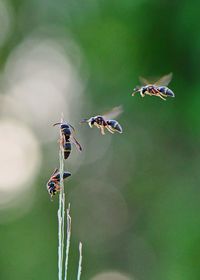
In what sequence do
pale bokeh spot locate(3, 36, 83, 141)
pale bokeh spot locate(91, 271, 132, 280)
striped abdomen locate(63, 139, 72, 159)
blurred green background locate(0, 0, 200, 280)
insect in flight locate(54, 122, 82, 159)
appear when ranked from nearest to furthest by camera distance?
insect in flight locate(54, 122, 82, 159), striped abdomen locate(63, 139, 72, 159), blurred green background locate(0, 0, 200, 280), pale bokeh spot locate(91, 271, 132, 280), pale bokeh spot locate(3, 36, 83, 141)

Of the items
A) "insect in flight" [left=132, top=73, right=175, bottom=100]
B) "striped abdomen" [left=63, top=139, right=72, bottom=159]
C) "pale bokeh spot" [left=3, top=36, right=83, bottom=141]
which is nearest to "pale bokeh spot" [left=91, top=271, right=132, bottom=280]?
"pale bokeh spot" [left=3, top=36, right=83, bottom=141]

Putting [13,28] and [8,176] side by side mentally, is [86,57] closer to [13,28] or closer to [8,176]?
[13,28]

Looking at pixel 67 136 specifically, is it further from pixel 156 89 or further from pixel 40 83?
pixel 40 83

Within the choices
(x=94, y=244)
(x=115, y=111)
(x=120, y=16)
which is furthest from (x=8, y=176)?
(x=115, y=111)

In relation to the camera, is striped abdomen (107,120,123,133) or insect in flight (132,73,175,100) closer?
striped abdomen (107,120,123,133)

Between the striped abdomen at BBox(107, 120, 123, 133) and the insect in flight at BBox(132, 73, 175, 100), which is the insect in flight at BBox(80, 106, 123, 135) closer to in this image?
the striped abdomen at BBox(107, 120, 123, 133)

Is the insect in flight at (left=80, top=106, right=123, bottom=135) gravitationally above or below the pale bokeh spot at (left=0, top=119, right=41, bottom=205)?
below

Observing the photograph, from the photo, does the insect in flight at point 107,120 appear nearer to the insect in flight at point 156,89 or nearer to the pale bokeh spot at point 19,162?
the insect in flight at point 156,89

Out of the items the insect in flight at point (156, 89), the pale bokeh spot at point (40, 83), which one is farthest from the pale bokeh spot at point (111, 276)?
the insect in flight at point (156, 89)
